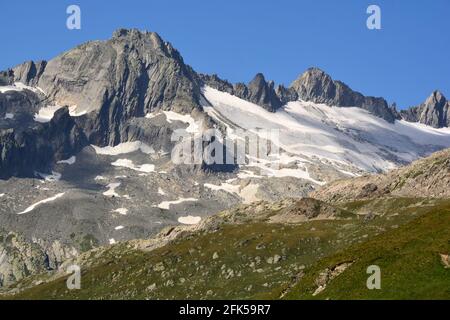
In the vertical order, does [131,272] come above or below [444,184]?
below

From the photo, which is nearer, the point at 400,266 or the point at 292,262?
the point at 400,266

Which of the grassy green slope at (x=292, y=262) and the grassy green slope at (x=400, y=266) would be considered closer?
the grassy green slope at (x=400, y=266)

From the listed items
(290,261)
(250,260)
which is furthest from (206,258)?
(290,261)

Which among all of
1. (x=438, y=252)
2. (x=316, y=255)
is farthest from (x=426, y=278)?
(x=316, y=255)

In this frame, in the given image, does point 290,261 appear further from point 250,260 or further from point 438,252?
point 438,252

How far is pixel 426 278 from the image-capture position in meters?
67.2

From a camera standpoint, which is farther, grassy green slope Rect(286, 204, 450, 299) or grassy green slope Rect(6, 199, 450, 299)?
grassy green slope Rect(6, 199, 450, 299)

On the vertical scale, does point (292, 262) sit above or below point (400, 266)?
below

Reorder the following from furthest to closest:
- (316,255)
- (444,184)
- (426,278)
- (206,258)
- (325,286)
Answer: (444,184)
(206,258)
(316,255)
(325,286)
(426,278)

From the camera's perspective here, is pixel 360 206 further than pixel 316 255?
Yes

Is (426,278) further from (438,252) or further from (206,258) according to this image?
(206,258)
